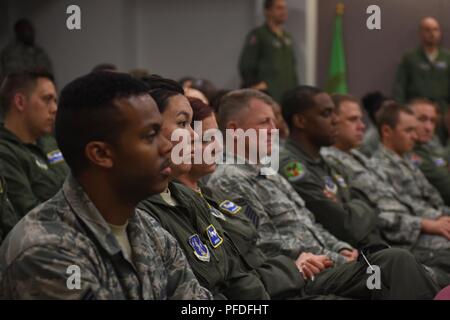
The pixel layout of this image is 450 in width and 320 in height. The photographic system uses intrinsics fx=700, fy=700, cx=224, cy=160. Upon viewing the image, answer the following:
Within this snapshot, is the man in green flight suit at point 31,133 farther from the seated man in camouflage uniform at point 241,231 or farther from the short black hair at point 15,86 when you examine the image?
the seated man in camouflage uniform at point 241,231

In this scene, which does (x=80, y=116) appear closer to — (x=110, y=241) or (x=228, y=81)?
(x=110, y=241)

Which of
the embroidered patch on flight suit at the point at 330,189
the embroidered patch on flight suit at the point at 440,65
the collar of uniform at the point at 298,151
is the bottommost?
the embroidered patch on flight suit at the point at 330,189

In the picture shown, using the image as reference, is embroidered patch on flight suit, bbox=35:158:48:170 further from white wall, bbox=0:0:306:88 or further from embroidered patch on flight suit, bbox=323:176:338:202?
white wall, bbox=0:0:306:88

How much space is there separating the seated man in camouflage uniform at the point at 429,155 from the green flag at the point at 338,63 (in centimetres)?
148

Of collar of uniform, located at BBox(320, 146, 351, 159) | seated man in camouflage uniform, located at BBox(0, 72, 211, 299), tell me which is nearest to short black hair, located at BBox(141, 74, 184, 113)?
seated man in camouflage uniform, located at BBox(0, 72, 211, 299)

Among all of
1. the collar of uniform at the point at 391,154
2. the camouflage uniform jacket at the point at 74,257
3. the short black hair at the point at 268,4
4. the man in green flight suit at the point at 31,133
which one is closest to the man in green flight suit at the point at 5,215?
the man in green flight suit at the point at 31,133

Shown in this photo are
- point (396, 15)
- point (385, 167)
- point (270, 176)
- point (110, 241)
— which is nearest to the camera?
point (110, 241)

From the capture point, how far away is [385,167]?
3959 mm

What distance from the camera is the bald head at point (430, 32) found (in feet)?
21.0

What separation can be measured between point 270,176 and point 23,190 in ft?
3.14

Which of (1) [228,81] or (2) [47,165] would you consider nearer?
(2) [47,165]

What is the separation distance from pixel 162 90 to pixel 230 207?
19.5 inches

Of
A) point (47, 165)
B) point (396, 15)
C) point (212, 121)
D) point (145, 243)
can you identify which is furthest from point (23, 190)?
point (396, 15)

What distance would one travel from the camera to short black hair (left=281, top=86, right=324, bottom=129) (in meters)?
3.29
